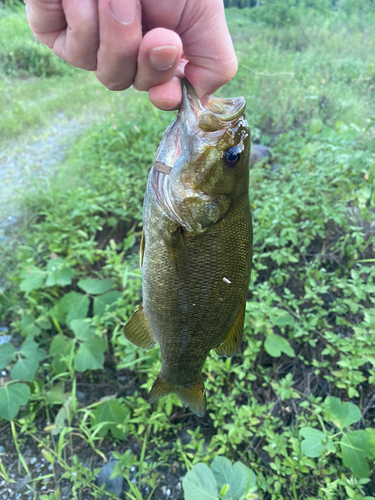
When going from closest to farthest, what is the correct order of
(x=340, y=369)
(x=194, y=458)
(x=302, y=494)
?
(x=302, y=494) < (x=194, y=458) < (x=340, y=369)

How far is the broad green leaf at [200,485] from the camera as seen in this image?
1.60m

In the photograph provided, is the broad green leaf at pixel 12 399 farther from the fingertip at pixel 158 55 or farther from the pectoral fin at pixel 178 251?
the fingertip at pixel 158 55

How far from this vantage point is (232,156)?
3.90ft

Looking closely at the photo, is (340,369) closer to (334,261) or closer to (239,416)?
(239,416)

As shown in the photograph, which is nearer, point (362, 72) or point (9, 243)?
point (9, 243)

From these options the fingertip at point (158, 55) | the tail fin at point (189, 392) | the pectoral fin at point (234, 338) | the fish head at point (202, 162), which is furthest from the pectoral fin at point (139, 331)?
the fingertip at point (158, 55)

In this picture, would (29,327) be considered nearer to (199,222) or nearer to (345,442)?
(199,222)

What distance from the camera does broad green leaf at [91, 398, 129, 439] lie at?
2.09 meters

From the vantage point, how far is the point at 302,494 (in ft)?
5.85

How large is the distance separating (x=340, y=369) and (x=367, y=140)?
2804 millimetres

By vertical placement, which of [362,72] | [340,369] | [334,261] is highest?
[362,72]

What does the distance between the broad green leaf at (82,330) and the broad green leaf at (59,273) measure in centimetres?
37

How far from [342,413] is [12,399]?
2.04 metres

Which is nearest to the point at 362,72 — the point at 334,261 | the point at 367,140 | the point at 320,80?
the point at 320,80
